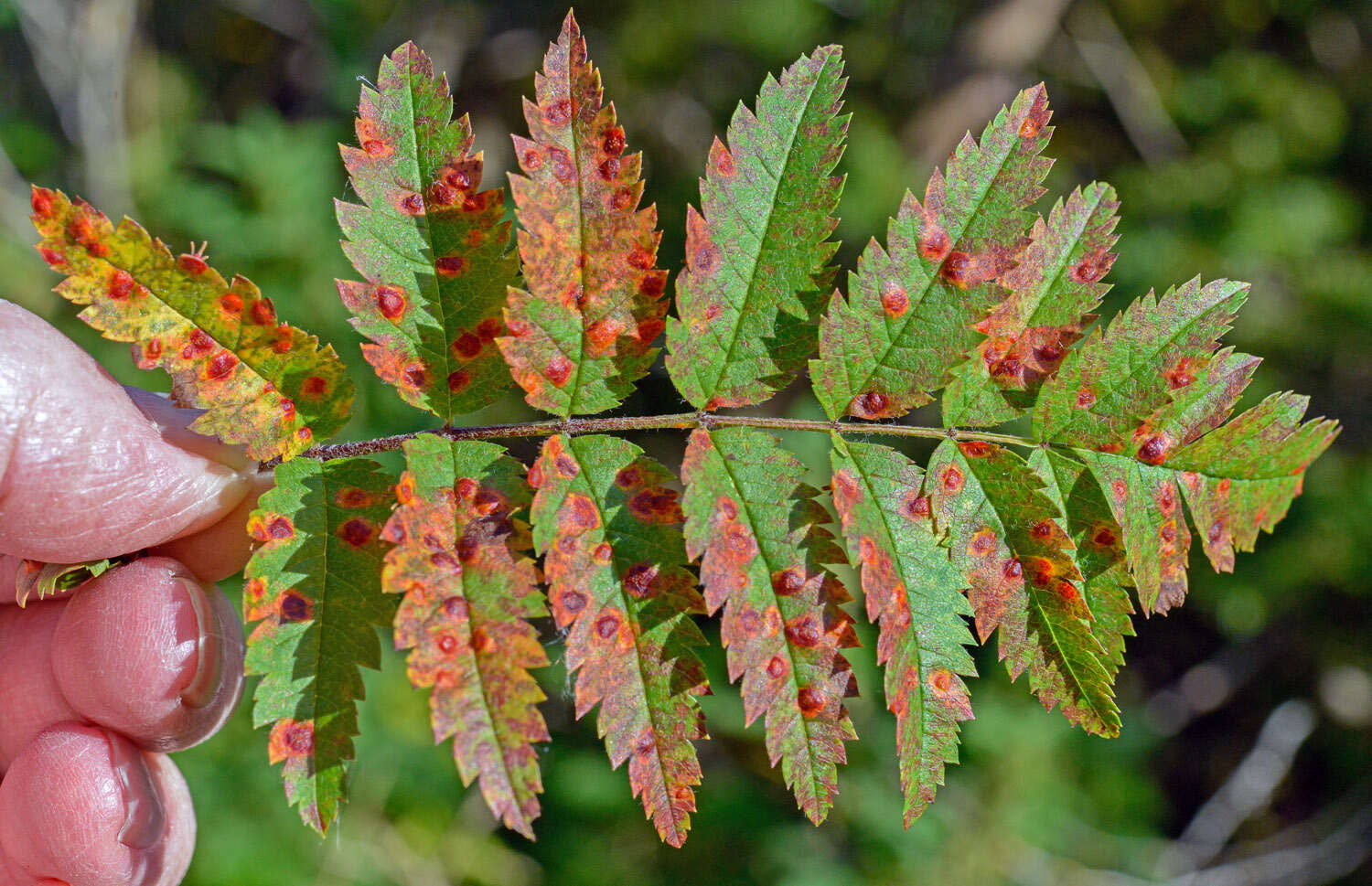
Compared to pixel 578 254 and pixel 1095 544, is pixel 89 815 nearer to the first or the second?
pixel 578 254

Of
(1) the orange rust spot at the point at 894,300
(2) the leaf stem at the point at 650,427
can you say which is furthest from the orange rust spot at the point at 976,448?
(1) the orange rust spot at the point at 894,300

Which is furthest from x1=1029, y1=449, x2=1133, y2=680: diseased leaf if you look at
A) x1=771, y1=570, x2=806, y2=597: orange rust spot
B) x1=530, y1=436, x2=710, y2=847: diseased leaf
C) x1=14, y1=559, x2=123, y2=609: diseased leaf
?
x1=14, y1=559, x2=123, y2=609: diseased leaf

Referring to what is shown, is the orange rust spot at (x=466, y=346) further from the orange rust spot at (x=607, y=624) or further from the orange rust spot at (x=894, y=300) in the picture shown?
the orange rust spot at (x=894, y=300)

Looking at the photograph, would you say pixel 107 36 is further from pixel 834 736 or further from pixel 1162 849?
pixel 1162 849

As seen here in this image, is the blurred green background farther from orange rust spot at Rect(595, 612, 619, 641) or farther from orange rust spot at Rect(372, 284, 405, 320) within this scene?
orange rust spot at Rect(595, 612, 619, 641)

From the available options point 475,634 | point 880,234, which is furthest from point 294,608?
point 880,234
